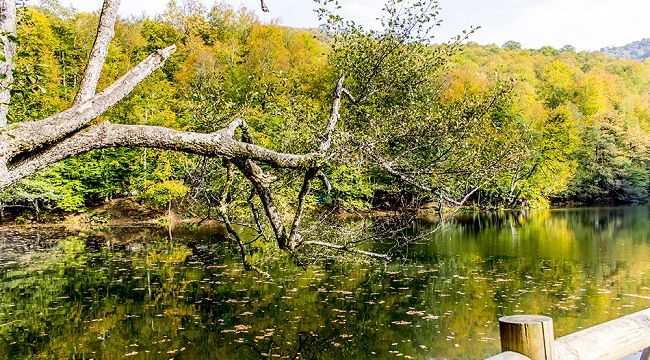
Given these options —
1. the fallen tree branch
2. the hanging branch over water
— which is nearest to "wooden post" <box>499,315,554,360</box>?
the hanging branch over water

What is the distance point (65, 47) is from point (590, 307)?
1742 inches

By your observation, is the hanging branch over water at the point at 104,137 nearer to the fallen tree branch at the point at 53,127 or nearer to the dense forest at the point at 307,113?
the fallen tree branch at the point at 53,127

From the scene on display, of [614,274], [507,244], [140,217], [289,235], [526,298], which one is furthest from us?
[140,217]

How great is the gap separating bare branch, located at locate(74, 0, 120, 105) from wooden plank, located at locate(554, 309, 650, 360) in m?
3.32

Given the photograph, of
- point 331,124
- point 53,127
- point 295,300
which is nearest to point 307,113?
point 331,124

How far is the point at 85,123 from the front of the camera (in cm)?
349

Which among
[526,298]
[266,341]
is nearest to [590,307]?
[526,298]

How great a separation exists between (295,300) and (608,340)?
953cm

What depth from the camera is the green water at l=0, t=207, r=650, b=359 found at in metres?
8.66

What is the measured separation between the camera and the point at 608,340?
2.49 meters

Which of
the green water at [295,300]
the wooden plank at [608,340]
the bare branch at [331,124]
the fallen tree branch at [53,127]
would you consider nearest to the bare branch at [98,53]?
the fallen tree branch at [53,127]

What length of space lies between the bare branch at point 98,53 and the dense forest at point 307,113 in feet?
7.97

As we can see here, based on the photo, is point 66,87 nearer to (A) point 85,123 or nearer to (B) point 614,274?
(B) point 614,274

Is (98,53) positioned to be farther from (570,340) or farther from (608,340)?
(608,340)
